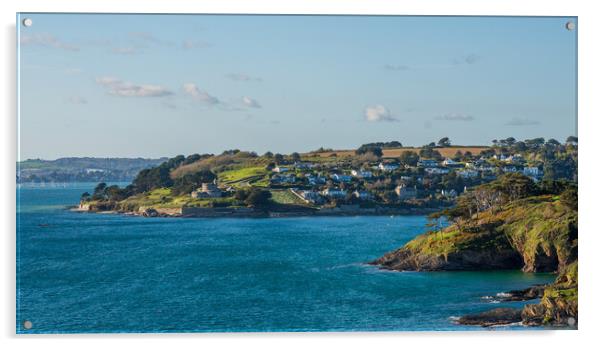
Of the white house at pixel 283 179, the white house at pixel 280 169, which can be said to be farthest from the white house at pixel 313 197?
the white house at pixel 280 169

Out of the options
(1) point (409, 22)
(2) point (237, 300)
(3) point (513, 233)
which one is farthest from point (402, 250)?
(1) point (409, 22)

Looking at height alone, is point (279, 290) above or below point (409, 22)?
below

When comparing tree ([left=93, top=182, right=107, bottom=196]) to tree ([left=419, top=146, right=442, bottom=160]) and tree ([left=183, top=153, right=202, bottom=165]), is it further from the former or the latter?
A: tree ([left=419, top=146, right=442, bottom=160])

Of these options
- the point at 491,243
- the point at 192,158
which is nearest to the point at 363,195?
the point at 491,243

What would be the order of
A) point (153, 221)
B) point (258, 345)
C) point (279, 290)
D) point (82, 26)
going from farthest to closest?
point (153, 221) < point (279, 290) < point (82, 26) < point (258, 345)

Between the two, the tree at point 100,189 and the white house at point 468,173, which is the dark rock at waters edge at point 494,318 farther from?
the tree at point 100,189

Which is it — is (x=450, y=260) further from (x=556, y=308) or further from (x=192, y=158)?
(x=192, y=158)
